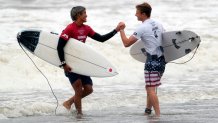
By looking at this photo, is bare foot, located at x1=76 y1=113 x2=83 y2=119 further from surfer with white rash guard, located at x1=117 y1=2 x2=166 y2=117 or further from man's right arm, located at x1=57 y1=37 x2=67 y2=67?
surfer with white rash guard, located at x1=117 y1=2 x2=166 y2=117

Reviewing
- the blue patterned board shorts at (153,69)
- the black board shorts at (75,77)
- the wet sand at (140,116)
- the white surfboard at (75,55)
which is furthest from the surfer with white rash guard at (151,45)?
the black board shorts at (75,77)

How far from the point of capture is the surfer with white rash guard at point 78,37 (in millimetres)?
8719

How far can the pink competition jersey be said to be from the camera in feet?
28.7

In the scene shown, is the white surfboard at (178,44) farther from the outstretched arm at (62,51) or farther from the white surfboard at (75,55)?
the outstretched arm at (62,51)

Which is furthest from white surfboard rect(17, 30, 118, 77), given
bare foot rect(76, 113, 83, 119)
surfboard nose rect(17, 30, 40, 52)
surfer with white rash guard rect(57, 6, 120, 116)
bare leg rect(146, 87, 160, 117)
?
bare leg rect(146, 87, 160, 117)

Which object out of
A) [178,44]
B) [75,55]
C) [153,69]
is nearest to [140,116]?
[153,69]

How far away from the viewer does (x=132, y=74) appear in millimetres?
13922

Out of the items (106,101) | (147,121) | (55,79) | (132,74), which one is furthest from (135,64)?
(147,121)

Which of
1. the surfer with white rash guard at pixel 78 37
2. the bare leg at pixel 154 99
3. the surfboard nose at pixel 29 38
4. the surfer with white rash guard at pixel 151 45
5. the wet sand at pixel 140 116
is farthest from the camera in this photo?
the surfboard nose at pixel 29 38

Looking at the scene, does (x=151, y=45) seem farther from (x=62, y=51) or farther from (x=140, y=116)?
(x=62, y=51)

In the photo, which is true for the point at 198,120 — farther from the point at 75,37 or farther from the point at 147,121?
the point at 75,37

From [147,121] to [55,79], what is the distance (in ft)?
17.5

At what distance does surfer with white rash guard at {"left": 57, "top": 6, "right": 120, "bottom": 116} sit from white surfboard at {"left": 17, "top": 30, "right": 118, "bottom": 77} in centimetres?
12

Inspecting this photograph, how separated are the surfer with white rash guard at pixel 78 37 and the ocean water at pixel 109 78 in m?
0.36
